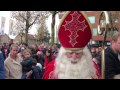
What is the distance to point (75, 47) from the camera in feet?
10.6

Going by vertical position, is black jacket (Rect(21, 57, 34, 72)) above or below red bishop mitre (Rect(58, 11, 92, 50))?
below

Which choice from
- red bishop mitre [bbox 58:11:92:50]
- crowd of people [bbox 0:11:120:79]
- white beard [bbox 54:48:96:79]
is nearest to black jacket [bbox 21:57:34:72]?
crowd of people [bbox 0:11:120:79]

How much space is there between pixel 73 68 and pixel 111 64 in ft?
1.33

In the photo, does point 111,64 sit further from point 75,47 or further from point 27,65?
point 27,65

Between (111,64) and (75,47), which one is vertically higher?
(75,47)

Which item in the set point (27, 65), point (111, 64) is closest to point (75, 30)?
point (111, 64)

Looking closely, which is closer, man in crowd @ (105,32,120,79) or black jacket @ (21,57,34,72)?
man in crowd @ (105,32,120,79)

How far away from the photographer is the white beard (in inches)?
128

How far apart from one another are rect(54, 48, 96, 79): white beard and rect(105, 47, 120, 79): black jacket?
0.15 metres

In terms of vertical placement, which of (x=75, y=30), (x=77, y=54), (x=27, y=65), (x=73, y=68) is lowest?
(x=27, y=65)

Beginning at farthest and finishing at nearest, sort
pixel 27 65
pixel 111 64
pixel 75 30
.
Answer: pixel 27 65, pixel 111 64, pixel 75 30

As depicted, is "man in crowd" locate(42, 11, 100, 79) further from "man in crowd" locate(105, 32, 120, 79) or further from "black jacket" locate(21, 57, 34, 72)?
"black jacket" locate(21, 57, 34, 72)
